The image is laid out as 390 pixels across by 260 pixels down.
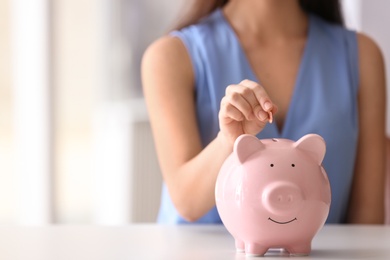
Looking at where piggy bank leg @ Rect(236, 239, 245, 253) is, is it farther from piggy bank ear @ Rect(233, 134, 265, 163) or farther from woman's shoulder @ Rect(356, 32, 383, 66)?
woman's shoulder @ Rect(356, 32, 383, 66)

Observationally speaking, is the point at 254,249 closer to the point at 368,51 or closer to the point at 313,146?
the point at 313,146

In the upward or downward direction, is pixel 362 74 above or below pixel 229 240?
above

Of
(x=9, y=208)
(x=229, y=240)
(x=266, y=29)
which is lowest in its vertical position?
(x=9, y=208)

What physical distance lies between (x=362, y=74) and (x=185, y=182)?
1.67 ft

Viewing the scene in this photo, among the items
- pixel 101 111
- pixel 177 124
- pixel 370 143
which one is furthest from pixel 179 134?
pixel 101 111

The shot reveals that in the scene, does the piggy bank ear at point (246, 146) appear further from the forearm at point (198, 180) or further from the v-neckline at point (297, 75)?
the v-neckline at point (297, 75)

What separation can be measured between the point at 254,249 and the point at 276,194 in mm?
72

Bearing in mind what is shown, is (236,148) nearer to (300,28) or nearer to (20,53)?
(300,28)

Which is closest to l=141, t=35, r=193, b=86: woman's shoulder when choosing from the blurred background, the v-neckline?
the v-neckline

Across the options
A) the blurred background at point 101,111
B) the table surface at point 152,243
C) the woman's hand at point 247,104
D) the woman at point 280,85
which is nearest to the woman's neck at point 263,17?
the woman at point 280,85

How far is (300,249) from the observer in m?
0.84

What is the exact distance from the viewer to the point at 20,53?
3.88 m

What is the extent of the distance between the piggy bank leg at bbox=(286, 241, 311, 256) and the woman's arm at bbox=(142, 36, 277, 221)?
0.76 feet

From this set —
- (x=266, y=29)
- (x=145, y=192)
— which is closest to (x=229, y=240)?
(x=266, y=29)
